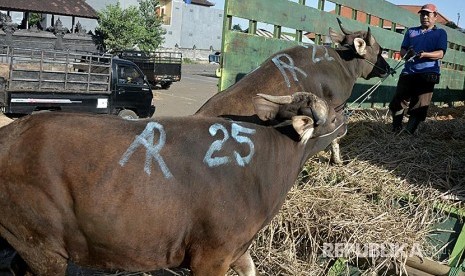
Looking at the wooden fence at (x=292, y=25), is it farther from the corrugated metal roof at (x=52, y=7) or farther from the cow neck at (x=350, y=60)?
the corrugated metal roof at (x=52, y=7)

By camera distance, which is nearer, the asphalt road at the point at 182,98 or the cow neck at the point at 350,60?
the cow neck at the point at 350,60

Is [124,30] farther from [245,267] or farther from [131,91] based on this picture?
[245,267]

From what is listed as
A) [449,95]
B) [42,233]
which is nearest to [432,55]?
[42,233]

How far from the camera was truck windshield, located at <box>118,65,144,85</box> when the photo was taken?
1416 centimetres

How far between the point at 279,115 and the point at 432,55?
3581mm

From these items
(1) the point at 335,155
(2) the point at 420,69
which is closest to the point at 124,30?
(2) the point at 420,69

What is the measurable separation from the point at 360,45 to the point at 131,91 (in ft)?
30.3

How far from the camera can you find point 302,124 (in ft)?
11.5

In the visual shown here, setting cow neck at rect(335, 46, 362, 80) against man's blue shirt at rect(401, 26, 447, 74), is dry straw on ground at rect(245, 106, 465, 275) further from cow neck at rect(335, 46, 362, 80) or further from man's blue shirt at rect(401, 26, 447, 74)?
man's blue shirt at rect(401, 26, 447, 74)

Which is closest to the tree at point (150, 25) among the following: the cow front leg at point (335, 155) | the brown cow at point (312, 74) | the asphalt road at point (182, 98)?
the asphalt road at point (182, 98)

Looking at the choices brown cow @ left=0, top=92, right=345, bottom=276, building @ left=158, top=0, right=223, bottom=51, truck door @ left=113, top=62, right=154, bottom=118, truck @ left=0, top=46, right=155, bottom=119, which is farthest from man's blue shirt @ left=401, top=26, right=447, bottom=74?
building @ left=158, top=0, right=223, bottom=51

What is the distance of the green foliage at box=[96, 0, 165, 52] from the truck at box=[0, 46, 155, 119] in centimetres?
1844

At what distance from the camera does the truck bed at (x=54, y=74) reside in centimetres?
1250

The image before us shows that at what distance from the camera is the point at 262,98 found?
12.2 ft
